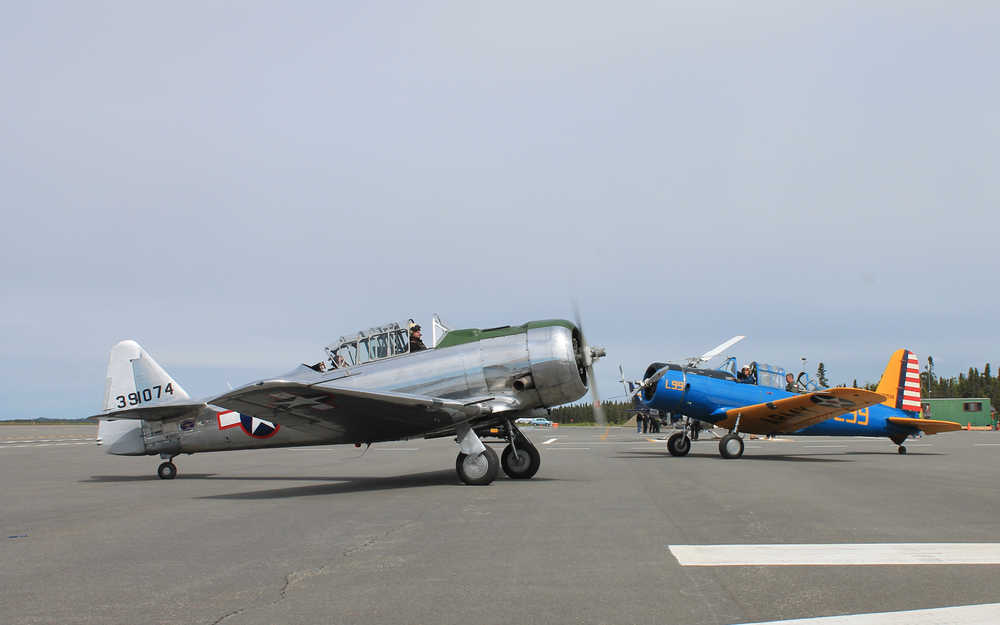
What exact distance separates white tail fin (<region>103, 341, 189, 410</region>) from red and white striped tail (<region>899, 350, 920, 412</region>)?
69.7 feet

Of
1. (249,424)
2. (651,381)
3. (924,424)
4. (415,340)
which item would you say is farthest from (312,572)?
(924,424)

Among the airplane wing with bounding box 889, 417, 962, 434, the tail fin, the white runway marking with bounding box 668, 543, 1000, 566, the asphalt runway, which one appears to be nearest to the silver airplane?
the asphalt runway

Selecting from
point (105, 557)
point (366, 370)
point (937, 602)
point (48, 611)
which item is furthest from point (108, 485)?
point (937, 602)

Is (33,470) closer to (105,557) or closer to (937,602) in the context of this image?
(105,557)

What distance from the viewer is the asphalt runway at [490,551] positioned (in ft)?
14.4

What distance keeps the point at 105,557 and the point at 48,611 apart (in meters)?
1.98

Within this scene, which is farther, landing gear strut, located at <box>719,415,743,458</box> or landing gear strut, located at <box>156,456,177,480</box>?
landing gear strut, located at <box>719,415,743,458</box>

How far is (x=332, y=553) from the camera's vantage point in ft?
20.6

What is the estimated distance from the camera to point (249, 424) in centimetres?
1383

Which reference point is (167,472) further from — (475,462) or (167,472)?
(475,462)

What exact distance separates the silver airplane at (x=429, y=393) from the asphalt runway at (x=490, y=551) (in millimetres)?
857

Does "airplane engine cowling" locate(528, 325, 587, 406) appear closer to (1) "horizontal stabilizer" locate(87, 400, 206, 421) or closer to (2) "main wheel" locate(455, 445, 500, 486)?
(2) "main wheel" locate(455, 445, 500, 486)

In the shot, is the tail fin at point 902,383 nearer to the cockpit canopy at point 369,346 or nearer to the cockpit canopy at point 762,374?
the cockpit canopy at point 762,374

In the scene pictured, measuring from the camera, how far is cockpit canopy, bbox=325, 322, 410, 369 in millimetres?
13180
